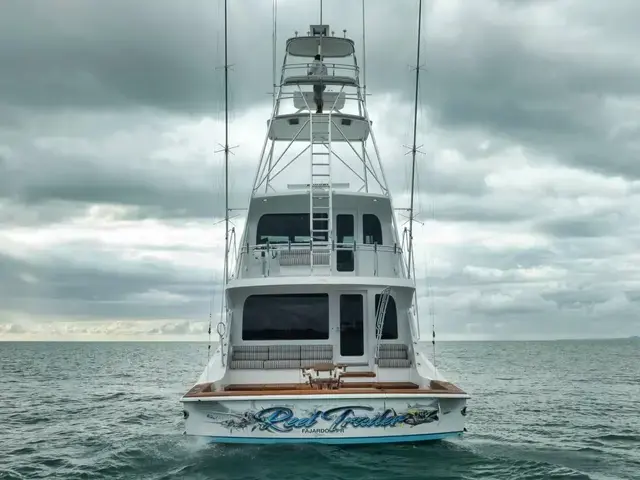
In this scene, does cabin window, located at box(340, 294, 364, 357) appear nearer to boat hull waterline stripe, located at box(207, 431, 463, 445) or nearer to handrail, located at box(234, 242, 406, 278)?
handrail, located at box(234, 242, 406, 278)

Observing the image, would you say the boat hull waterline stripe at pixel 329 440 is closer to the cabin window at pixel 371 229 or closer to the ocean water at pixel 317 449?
the ocean water at pixel 317 449

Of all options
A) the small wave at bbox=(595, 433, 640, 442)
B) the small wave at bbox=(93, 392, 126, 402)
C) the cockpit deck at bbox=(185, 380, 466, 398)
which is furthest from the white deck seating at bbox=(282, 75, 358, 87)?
the small wave at bbox=(93, 392, 126, 402)

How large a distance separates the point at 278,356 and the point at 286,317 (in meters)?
0.85

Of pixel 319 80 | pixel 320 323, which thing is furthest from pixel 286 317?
pixel 319 80

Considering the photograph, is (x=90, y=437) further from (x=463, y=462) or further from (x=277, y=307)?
(x=463, y=462)

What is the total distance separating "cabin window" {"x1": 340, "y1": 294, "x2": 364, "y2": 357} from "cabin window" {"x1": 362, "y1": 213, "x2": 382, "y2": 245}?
171 centimetres

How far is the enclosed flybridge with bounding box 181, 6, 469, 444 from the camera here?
11.2 m

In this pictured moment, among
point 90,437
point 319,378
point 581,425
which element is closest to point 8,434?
point 90,437

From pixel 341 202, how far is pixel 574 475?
290 inches

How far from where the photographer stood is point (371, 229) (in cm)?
1579

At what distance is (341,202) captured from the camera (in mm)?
15570

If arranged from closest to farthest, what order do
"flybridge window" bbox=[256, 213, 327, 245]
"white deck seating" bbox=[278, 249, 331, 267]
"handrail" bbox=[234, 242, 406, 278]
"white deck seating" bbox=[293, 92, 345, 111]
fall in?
"handrail" bbox=[234, 242, 406, 278] < "white deck seating" bbox=[278, 249, 331, 267] < "flybridge window" bbox=[256, 213, 327, 245] < "white deck seating" bbox=[293, 92, 345, 111]

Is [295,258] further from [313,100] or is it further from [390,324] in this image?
[313,100]

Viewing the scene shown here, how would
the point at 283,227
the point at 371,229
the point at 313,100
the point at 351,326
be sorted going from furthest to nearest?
the point at 313,100 < the point at 371,229 < the point at 283,227 < the point at 351,326
